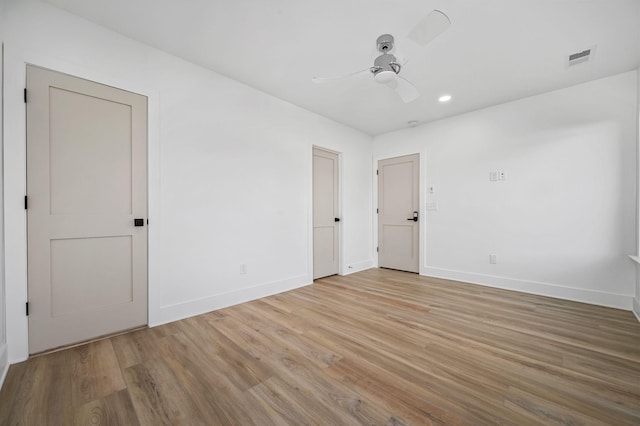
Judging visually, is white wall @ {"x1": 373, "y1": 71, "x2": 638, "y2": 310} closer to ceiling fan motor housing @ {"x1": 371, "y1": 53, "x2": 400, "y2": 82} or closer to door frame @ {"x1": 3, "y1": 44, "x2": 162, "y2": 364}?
ceiling fan motor housing @ {"x1": 371, "y1": 53, "x2": 400, "y2": 82}

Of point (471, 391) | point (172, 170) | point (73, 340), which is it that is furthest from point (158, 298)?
point (471, 391)

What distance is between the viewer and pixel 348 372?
1.73m

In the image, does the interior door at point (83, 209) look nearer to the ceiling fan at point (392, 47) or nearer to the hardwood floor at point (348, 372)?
the hardwood floor at point (348, 372)

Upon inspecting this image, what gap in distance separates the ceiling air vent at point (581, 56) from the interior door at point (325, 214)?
3036mm

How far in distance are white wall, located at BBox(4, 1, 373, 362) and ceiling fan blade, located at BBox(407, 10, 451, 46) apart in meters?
2.09

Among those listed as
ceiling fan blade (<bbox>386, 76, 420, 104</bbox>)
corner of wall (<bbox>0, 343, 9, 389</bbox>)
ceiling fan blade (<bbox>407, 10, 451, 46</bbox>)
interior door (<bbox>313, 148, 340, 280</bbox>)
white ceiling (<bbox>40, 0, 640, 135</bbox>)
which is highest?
white ceiling (<bbox>40, 0, 640, 135</bbox>)

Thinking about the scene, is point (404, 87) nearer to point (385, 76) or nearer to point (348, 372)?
point (385, 76)

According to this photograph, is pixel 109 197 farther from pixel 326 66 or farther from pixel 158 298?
pixel 326 66

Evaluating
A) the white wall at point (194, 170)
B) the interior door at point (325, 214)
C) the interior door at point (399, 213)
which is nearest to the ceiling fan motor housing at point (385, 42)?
the white wall at point (194, 170)

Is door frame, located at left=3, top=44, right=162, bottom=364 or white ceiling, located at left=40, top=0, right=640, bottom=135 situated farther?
white ceiling, located at left=40, top=0, right=640, bottom=135

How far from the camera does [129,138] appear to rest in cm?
231

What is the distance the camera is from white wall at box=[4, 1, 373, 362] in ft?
6.07

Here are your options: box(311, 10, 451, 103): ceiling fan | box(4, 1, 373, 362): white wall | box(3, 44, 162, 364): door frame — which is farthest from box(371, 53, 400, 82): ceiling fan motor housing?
box(3, 44, 162, 364): door frame

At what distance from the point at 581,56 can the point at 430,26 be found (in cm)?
207
